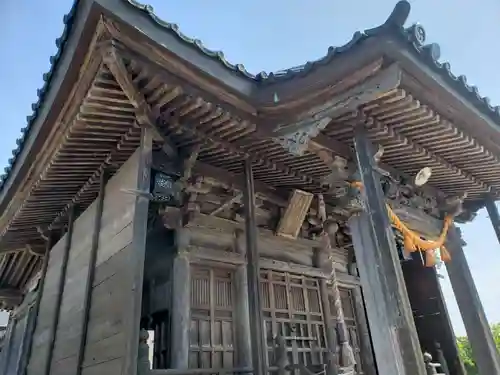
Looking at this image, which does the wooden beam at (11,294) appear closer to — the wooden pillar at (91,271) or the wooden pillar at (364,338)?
the wooden pillar at (91,271)

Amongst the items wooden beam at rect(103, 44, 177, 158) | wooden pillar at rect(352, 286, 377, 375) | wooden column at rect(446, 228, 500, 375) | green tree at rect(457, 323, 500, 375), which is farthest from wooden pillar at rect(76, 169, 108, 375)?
green tree at rect(457, 323, 500, 375)

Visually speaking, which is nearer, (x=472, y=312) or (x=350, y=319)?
(x=472, y=312)

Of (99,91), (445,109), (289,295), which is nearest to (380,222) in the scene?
(445,109)

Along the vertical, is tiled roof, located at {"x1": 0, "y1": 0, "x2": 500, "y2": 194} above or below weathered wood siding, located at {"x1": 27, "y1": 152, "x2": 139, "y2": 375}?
above

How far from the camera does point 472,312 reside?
19.3 feet

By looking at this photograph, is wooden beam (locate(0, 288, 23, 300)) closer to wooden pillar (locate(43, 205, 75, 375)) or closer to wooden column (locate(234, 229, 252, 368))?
wooden pillar (locate(43, 205, 75, 375))

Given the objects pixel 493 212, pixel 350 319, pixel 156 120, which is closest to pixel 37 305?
pixel 156 120

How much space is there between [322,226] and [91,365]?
176 inches

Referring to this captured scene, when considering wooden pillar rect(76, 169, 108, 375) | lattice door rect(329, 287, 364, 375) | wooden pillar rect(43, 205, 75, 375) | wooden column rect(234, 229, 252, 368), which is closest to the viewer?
wooden pillar rect(76, 169, 108, 375)

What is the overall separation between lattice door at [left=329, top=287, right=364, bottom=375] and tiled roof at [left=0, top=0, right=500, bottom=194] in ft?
13.3

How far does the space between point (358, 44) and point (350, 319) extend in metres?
5.27

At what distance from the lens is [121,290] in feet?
13.8

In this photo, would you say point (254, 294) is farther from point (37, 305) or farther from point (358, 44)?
point (37, 305)

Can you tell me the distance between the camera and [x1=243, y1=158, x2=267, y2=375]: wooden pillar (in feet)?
14.3
